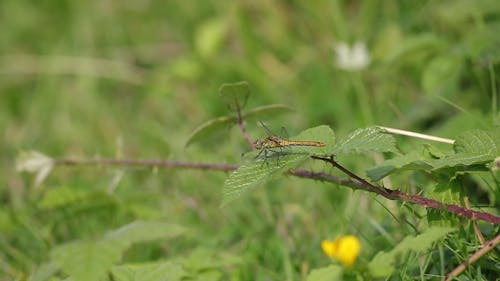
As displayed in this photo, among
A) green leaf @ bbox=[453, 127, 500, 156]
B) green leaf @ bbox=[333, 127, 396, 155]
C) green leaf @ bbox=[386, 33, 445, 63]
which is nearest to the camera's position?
green leaf @ bbox=[333, 127, 396, 155]

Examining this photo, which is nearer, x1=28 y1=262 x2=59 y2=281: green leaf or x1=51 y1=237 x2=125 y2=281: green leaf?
x1=51 y1=237 x2=125 y2=281: green leaf

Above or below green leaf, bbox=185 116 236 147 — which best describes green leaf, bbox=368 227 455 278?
below

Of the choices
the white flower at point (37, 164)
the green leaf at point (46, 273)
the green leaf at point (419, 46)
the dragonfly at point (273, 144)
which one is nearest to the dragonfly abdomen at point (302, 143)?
the dragonfly at point (273, 144)

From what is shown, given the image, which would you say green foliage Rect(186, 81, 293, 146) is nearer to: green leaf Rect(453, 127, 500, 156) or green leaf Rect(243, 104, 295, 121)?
green leaf Rect(243, 104, 295, 121)

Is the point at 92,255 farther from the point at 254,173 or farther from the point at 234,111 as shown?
the point at 234,111

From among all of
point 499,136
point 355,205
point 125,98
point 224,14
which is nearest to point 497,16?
point 355,205

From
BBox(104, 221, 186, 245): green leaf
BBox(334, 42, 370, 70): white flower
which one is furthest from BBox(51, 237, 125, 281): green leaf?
BBox(334, 42, 370, 70): white flower

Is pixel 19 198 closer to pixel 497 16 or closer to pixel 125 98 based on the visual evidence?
pixel 125 98

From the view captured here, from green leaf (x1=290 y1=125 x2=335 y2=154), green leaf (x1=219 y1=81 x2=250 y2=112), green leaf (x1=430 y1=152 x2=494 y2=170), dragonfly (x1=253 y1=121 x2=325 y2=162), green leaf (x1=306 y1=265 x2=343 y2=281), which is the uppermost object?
green leaf (x1=219 y1=81 x2=250 y2=112)
